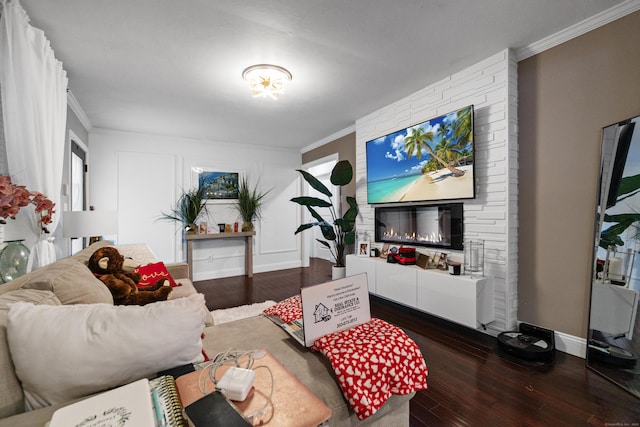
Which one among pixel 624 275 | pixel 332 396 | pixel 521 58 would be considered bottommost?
pixel 332 396

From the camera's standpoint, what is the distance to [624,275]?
1.91 meters

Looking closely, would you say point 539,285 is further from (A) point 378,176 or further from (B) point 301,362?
(B) point 301,362

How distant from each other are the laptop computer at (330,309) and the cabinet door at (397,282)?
1.80 m

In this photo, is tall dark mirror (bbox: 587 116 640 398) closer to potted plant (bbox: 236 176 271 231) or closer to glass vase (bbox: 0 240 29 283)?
glass vase (bbox: 0 240 29 283)

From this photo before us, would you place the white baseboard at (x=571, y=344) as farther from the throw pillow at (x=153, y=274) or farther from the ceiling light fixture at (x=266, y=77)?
the ceiling light fixture at (x=266, y=77)

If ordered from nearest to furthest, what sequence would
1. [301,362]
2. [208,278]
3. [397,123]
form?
1. [301,362]
2. [397,123]
3. [208,278]

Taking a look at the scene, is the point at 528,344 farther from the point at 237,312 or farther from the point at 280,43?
the point at 280,43

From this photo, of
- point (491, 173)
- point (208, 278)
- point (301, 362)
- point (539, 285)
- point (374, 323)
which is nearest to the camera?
point (301, 362)

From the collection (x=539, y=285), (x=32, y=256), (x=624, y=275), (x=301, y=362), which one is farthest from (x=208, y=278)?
(x=624, y=275)

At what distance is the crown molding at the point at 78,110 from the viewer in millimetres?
3333

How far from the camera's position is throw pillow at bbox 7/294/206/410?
2.55ft

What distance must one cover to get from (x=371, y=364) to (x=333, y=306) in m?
0.31

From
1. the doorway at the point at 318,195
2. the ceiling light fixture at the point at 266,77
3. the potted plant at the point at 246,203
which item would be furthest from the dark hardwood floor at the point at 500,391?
the potted plant at the point at 246,203

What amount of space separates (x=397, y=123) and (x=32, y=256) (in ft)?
12.2
